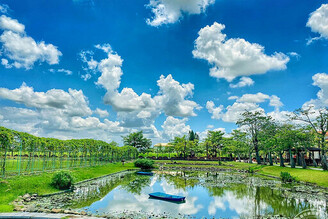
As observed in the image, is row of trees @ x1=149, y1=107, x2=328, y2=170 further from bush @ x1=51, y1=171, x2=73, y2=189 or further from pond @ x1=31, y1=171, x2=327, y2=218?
bush @ x1=51, y1=171, x2=73, y2=189

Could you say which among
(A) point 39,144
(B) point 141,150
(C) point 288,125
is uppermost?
(C) point 288,125

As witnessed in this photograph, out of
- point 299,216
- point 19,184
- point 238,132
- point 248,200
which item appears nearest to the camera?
point 299,216

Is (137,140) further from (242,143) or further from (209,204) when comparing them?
(209,204)

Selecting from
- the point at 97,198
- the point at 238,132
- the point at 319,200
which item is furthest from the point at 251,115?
the point at 97,198

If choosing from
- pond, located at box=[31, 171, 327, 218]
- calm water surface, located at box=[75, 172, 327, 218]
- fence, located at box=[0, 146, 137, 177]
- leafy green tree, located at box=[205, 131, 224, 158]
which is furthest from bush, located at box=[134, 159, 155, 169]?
leafy green tree, located at box=[205, 131, 224, 158]

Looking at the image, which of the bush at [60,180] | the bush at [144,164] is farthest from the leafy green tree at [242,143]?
the bush at [60,180]

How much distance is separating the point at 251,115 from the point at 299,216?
3378 cm

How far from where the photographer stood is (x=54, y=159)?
71.2 feet

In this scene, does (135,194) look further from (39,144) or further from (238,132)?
(238,132)

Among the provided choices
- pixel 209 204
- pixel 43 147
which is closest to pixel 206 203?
pixel 209 204

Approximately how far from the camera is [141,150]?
6819 centimetres

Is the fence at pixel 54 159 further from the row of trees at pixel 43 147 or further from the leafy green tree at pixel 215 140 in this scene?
the leafy green tree at pixel 215 140

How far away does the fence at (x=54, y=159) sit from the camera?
2045 centimetres

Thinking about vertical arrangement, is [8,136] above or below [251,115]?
below
